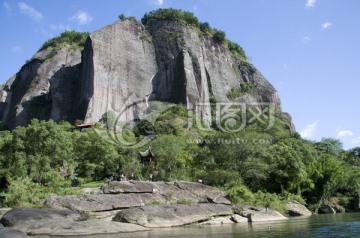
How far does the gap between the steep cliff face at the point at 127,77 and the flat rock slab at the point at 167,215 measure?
52043 millimetres

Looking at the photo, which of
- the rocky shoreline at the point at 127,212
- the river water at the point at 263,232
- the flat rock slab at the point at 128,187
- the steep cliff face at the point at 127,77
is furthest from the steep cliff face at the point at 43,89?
the river water at the point at 263,232

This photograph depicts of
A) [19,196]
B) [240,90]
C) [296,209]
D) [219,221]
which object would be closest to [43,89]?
[240,90]

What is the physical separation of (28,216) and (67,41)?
95932mm

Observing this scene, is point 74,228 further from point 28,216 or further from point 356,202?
point 356,202

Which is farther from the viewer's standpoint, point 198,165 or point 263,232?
point 198,165

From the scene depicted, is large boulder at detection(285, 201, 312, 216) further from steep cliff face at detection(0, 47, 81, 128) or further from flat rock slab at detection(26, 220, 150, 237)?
steep cliff face at detection(0, 47, 81, 128)

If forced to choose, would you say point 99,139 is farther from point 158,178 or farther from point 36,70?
point 36,70

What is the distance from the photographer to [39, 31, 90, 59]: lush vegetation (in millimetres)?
104938

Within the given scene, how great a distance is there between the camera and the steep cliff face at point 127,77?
79.6 metres

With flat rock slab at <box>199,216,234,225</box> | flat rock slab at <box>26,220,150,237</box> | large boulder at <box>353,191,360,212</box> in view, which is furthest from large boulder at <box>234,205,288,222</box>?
large boulder at <box>353,191,360,212</box>

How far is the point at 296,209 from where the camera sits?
117 ft

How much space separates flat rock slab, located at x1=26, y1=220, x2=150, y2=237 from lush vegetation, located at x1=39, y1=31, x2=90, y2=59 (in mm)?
89877

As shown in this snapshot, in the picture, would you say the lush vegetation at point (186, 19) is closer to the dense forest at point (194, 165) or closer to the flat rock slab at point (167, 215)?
the dense forest at point (194, 165)

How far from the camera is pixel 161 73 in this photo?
88938mm
